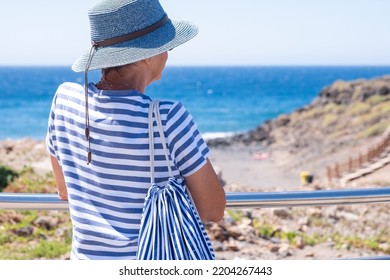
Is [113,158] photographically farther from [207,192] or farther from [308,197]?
[308,197]

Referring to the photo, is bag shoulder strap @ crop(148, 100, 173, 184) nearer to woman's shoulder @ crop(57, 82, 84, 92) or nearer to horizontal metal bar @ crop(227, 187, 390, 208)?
woman's shoulder @ crop(57, 82, 84, 92)

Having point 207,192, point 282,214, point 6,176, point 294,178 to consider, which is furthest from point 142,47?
point 294,178

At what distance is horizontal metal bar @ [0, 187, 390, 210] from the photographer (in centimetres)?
252

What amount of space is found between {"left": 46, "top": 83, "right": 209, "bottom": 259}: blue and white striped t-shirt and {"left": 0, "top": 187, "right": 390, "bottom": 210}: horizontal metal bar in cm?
57

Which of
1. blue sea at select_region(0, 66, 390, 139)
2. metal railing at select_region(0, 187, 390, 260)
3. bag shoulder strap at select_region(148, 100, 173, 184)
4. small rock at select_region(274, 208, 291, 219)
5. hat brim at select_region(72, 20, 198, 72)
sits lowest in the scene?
small rock at select_region(274, 208, 291, 219)

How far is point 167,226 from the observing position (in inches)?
71.0

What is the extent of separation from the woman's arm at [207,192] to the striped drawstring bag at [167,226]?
5cm

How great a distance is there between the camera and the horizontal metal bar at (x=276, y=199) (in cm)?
252

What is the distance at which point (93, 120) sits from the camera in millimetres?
1867

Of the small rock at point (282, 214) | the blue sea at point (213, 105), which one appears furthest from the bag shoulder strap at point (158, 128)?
the blue sea at point (213, 105)

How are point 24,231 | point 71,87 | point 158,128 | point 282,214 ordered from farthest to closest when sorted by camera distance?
point 282,214 → point 24,231 → point 71,87 → point 158,128

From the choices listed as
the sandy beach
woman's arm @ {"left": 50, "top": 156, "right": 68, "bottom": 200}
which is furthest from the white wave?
woman's arm @ {"left": 50, "top": 156, "right": 68, "bottom": 200}

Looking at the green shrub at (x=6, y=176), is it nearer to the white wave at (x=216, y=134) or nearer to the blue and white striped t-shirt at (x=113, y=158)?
the blue and white striped t-shirt at (x=113, y=158)

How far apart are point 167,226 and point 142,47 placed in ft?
1.66
